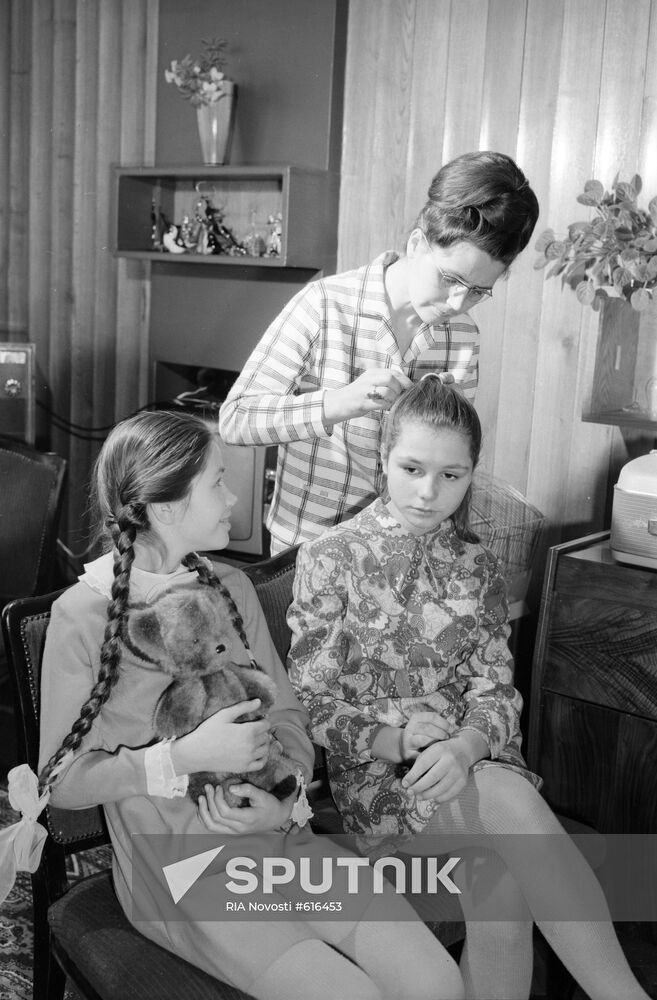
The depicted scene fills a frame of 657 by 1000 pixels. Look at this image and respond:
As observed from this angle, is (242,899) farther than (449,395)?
No

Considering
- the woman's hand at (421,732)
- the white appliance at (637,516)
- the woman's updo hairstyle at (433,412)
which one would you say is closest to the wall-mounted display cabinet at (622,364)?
the white appliance at (637,516)

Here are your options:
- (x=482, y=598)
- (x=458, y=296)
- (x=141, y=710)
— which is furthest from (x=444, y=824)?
(x=458, y=296)

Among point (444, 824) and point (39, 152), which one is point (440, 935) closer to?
point (444, 824)

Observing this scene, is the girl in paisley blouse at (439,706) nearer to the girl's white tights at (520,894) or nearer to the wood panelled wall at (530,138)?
the girl's white tights at (520,894)

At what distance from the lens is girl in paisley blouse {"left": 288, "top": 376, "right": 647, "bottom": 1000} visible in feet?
4.58

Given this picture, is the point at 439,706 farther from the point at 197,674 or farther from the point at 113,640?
the point at 113,640

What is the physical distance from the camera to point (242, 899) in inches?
49.9

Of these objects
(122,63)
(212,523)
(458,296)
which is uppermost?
(122,63)

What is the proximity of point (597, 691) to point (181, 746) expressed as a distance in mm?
1108

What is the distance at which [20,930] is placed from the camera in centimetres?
203

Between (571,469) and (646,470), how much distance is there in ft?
1.80

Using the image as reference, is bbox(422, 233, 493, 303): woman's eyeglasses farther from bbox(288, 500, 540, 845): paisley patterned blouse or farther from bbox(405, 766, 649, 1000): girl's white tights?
bbox(405, 766, 649, 1000): girl's white tights

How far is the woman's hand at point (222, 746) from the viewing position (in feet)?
4.29

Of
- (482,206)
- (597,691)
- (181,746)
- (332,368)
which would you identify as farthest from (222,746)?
(597,691)
